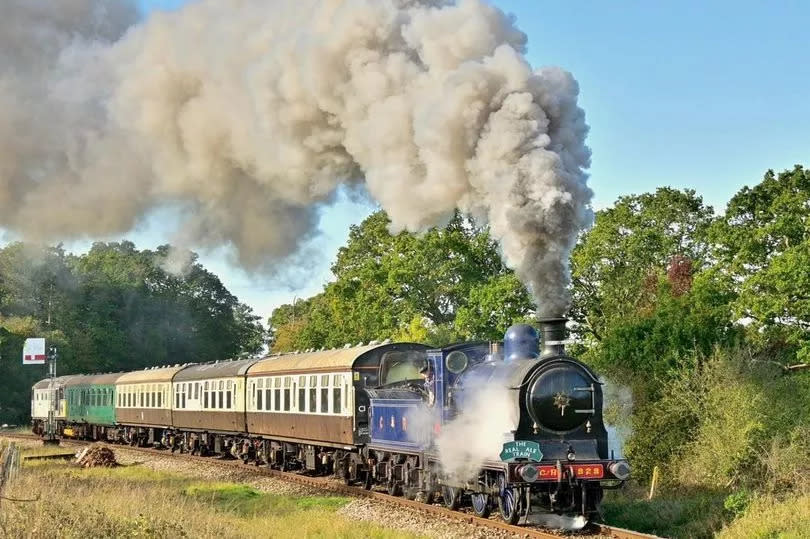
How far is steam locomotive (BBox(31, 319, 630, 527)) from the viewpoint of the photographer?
49.7ft

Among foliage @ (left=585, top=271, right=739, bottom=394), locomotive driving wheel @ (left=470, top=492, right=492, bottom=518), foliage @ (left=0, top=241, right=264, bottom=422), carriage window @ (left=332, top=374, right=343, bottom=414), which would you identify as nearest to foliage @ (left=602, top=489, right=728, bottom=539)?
locomotive driving wheel @ (left=470, top=492, right=492, bottom=518)

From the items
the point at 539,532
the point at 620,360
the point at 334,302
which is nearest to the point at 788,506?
the point at 539,532

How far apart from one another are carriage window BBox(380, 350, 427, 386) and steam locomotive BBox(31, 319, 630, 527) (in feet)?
0.09

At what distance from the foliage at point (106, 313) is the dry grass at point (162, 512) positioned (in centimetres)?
5059

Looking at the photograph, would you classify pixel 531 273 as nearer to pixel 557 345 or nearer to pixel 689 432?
pixel 557 345

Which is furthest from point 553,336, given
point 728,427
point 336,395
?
point 336,395

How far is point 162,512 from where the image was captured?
48.8 feet

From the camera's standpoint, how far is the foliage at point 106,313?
7150 cm

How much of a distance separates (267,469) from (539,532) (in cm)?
1392

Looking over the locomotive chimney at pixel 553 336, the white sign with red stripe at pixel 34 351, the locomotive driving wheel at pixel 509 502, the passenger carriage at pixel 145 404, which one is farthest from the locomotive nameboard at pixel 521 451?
the white sign with red stripe at pixel 34 351

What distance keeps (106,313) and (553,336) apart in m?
72.5

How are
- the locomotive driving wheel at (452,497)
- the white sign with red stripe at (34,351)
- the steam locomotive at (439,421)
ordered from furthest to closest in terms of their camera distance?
1. the white sign with red stripe at (34,351)
2. the locomotive driving wheel at (452,497)
3. the steam locomotive at (439,421)

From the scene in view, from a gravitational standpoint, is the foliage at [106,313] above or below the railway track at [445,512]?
above

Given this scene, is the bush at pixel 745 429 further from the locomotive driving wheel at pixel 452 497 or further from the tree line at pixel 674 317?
the locomotive driving wheel at pixel 452 497
